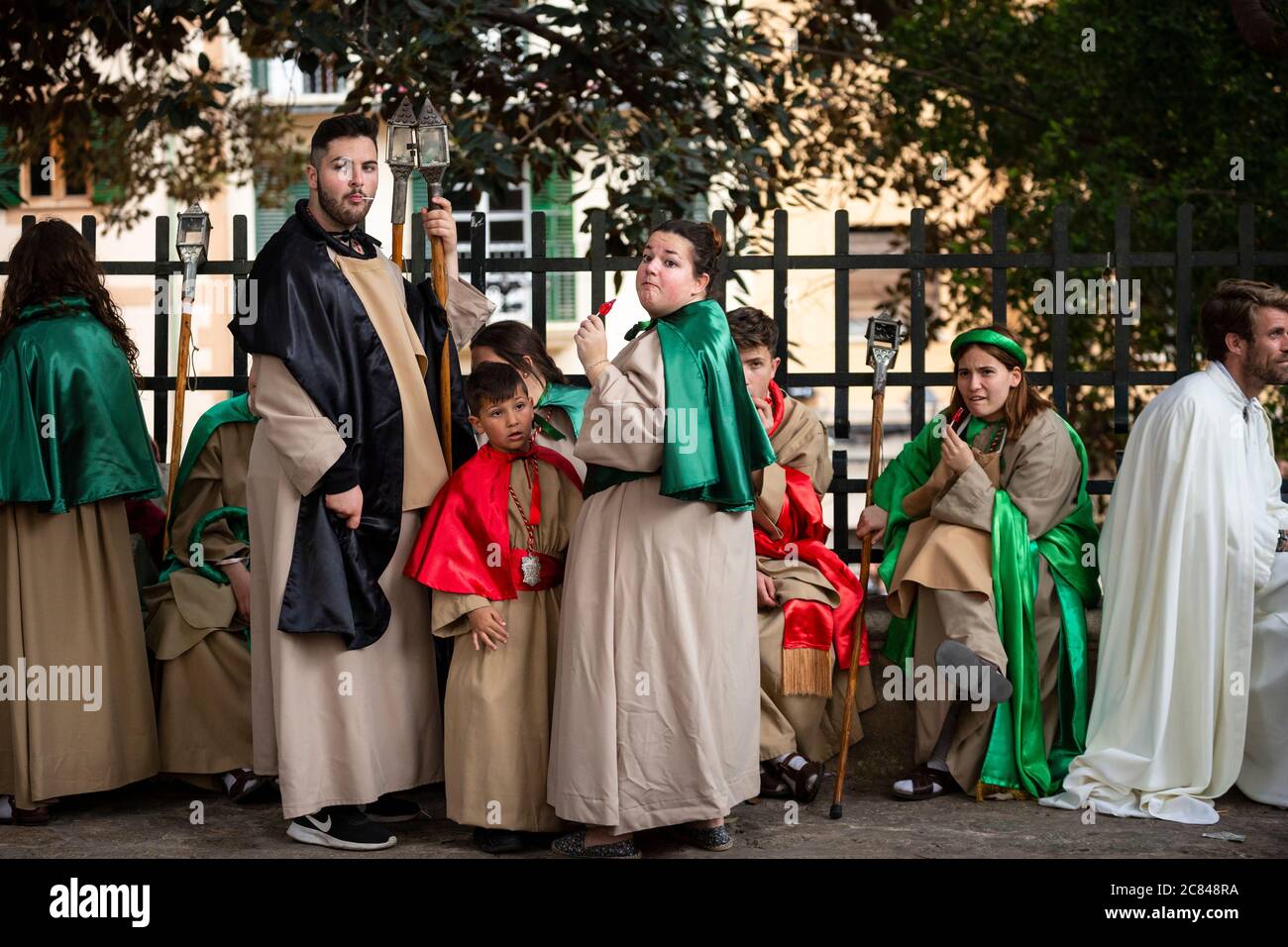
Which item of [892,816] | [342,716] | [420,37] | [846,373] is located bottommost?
[892,816]

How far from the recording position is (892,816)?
17.4 ft

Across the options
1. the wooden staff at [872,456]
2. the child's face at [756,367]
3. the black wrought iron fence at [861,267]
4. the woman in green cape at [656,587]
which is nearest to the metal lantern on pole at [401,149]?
the black wrought iron fence at [861,267]

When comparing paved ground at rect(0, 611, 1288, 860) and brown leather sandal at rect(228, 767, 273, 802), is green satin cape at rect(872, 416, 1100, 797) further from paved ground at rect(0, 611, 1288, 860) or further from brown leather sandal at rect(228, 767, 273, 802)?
brown leather sandal at rect(228, 767, 273, 802)

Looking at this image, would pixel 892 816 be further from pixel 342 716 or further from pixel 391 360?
pixel 391 360

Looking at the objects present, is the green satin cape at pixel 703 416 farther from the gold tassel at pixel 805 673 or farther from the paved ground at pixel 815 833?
the paved ground at pixel 815 833

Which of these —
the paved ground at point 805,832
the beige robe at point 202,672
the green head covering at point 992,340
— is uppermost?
the green head covering at point 992,340

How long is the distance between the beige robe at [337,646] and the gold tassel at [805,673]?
4.05ft

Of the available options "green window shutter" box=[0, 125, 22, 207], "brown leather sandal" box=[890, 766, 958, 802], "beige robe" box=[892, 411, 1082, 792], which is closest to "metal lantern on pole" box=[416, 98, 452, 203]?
"beige robe" box=[892, 411, 1082, 792]

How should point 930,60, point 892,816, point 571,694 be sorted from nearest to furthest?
point 571,694, point 892,816, point 930,60

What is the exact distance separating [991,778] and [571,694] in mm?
1618

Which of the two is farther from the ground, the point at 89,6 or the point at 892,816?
the point at 89,6

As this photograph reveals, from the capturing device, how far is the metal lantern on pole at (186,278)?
19.2 feet

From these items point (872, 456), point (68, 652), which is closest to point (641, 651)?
point (872, 456)

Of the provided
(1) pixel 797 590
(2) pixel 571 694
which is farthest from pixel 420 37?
(2) pixel 571 694
